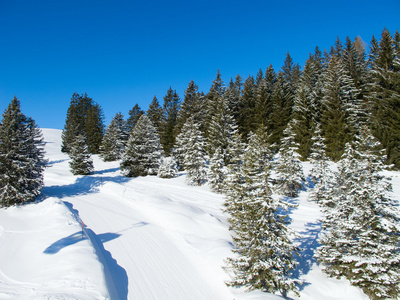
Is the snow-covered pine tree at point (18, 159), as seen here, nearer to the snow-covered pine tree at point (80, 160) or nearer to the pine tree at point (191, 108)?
the snow-covered pine tree at point (80, 160)

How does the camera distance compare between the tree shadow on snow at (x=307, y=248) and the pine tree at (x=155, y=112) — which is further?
the pine tree at (x=155, y=112)

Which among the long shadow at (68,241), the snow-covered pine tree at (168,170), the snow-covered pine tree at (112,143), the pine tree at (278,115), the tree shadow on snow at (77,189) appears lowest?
the long shadow at (68,241)

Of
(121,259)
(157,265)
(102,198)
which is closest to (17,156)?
(102,198)

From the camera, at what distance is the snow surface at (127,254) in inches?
280

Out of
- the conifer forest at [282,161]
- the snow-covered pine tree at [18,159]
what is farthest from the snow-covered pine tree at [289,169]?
the snow-covered pine tree at [18,159]

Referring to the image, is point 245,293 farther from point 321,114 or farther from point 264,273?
point 321,114

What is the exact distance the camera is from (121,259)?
9.80m

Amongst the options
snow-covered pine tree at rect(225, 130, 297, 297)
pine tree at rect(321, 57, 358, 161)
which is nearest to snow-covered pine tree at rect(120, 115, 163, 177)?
snow-covered pine tree at rect(225, 130, 297, 297)

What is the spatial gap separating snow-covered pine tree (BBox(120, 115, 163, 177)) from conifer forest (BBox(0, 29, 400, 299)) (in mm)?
157

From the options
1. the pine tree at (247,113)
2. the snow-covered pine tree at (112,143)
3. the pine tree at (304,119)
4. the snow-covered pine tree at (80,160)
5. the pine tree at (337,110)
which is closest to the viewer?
the pine tree at (337,110)

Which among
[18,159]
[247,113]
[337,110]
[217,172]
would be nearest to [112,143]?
[247,113]

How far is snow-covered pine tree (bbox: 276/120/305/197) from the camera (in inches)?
824

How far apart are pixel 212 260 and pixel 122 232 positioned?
19.0 feet

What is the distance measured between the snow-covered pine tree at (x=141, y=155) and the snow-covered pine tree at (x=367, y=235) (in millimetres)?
26090
